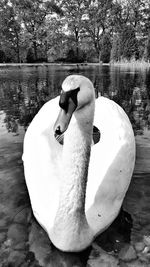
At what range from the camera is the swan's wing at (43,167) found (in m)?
3.05

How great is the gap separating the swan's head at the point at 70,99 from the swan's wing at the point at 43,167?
1.17 m

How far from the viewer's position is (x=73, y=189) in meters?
2.65

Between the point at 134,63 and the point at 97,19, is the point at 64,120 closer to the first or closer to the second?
the point at 134,63

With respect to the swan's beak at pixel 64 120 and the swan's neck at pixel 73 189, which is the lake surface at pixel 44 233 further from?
the swan's beak at pixel 64 120

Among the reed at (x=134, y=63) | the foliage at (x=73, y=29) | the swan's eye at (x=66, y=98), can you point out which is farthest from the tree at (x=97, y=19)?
the swan's eye at (x=66, y=98)

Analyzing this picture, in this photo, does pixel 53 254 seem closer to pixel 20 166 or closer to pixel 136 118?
pixel 20 166

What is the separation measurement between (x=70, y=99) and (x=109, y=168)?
1.38 metres

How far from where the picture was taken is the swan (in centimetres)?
237

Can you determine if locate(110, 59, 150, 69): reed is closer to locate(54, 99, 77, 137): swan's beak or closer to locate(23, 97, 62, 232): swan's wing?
locate(23, 97, 62, 232): swan's wing

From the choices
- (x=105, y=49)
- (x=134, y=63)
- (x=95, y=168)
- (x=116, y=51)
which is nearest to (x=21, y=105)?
(x=95, y=168)

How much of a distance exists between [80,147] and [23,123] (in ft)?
16.2

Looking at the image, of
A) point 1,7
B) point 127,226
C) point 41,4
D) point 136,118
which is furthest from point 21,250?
point 41,4

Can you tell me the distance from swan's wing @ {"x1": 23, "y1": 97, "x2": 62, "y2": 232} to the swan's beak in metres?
1.14

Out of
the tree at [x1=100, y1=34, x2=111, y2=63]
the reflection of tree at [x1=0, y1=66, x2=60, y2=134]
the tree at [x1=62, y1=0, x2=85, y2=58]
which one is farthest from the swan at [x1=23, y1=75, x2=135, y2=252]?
the tree at [x1=62, y1=0, x2=85, y2=58]
